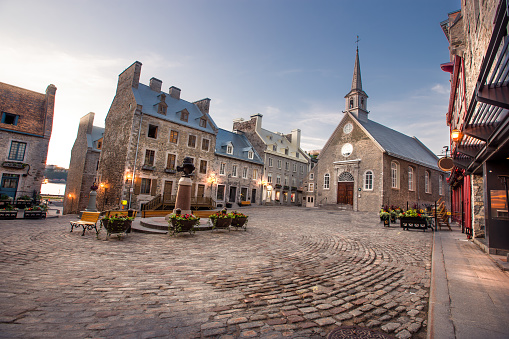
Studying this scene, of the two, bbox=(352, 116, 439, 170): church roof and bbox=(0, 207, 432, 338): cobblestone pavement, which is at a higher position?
bbox=(352, 116, 439, 170): church roof

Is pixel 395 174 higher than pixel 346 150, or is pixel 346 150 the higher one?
pixel 346 150

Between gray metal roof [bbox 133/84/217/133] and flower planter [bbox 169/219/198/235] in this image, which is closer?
flower planter [bbox 169/219/198/235]

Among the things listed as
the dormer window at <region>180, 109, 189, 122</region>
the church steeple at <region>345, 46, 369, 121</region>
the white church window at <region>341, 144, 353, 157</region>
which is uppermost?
the church steeple at <region>345, 46, 369, 121</region>

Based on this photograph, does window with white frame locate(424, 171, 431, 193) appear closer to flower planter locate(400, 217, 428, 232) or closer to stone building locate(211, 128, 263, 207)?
stone building locate(211, 128, 263, 207)

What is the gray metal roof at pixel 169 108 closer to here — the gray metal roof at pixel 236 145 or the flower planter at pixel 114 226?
the gray metal roof at pixel 236 145

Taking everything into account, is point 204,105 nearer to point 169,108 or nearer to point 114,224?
point 169,108

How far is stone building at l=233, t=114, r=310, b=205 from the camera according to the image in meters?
37.7

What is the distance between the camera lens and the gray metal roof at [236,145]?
32.8 m

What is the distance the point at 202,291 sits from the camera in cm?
411

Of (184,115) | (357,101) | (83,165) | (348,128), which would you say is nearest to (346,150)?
(348,128)

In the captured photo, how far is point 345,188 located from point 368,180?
3.06m

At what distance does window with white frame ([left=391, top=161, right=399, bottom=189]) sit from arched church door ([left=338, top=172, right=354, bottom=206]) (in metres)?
4.74

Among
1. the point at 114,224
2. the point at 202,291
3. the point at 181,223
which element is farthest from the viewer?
the point at 181,223

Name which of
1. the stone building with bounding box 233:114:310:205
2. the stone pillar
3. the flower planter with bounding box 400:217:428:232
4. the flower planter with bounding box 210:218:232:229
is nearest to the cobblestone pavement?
the flower planter with bounding box 210:218:232:229
